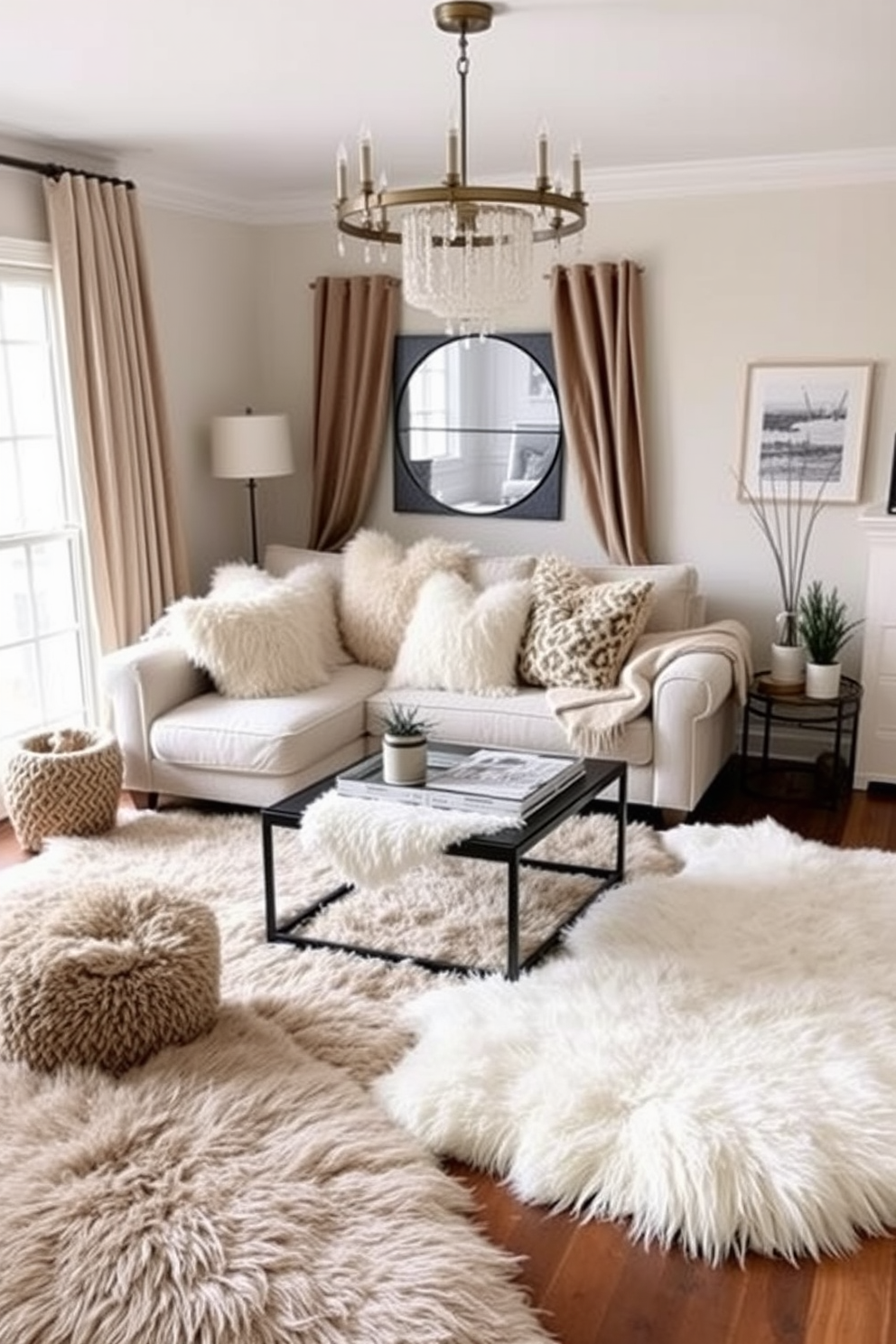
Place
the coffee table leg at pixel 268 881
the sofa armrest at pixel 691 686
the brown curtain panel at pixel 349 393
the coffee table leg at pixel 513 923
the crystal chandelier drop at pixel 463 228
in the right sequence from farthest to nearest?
the brown curtain panel at pixel 349 393 < the sofa armrest at pixel 691 686 < the coffee table leg at pixel 268 881 < the coffee table leg at pixel 513 923 < the crystal chandelier drop at pixel 463 228

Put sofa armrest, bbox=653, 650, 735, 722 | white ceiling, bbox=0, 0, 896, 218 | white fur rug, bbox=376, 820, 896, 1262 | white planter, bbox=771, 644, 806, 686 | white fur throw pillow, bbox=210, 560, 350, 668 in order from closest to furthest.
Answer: white fur rug, bbox=376, 820, 896, 1262
white ceiling, bbox=0, 0, 896, 218
sofa armrest, bbox=653, 650, 735, 722
white planter, bbox=771, 644, 806, 686
white fur throw pillow, bbox=210, 560, 350, 668

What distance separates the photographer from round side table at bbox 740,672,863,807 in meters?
4.33

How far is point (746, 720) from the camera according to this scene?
176 inches

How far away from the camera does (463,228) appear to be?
2779 millimetres

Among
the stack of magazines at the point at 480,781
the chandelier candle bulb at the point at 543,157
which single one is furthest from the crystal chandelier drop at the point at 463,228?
the stack of magazines at the point at 480,781

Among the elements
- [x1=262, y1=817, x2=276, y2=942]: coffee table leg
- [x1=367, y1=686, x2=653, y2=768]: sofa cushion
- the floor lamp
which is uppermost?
the floor lamp

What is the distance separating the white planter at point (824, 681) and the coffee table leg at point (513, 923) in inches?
75.3

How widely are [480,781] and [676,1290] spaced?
4.81 ft

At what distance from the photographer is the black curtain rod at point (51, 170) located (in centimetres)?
395

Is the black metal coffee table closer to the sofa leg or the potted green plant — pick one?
the sofa leg

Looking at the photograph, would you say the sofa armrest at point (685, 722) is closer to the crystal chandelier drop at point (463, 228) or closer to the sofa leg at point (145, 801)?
the crystal chandelier drop at point (463, 228)

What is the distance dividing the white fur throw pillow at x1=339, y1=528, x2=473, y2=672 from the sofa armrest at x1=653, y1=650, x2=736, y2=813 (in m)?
1.12

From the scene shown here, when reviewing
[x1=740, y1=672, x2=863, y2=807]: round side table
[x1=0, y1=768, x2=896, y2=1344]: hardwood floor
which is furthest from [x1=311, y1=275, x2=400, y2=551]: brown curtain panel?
[x1=0, y1=768, x2=896, y2=1344]: hardwood floor

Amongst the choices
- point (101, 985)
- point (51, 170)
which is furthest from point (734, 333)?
point (101, 985)
